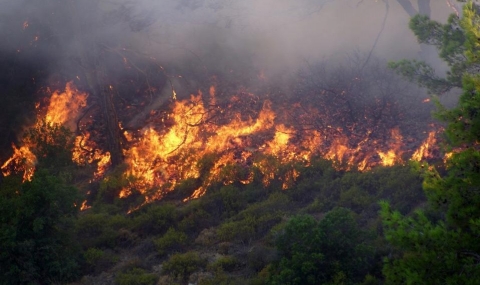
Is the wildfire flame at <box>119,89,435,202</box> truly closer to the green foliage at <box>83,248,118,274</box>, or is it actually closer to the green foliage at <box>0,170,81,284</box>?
the green foliage at <box>83,248,118,274</box>

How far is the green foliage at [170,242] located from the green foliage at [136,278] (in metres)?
0.74

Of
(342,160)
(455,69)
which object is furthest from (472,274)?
(342,160)

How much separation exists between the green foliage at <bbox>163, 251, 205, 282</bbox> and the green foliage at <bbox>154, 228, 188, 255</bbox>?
59cm

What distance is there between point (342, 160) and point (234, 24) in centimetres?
690

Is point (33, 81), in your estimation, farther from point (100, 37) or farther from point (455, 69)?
point (455, 69)

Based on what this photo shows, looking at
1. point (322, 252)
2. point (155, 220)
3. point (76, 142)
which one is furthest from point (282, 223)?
point (76, 142)

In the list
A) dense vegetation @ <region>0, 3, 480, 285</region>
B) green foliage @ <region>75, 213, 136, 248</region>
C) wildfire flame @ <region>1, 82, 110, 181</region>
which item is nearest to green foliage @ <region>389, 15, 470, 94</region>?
dense vegetation @ <region>0, 3, 480, 285</region>

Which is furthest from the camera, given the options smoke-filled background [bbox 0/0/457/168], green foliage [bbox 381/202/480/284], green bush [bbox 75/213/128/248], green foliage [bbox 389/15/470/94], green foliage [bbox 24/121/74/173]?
smoke-filled background [bbox 0/0/457/168]

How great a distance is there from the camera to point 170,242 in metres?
9.30

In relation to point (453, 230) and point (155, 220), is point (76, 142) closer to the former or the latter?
point (155, 220)

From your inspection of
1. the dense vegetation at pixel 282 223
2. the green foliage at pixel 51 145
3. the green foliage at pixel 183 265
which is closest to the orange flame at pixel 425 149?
the dense vegetation at pixel 282 223

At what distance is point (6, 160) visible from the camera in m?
12.9

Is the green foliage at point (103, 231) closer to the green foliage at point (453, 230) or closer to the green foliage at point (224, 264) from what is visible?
the green foliage at point (224, 264)

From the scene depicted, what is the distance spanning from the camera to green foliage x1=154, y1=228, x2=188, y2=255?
9235 mm
